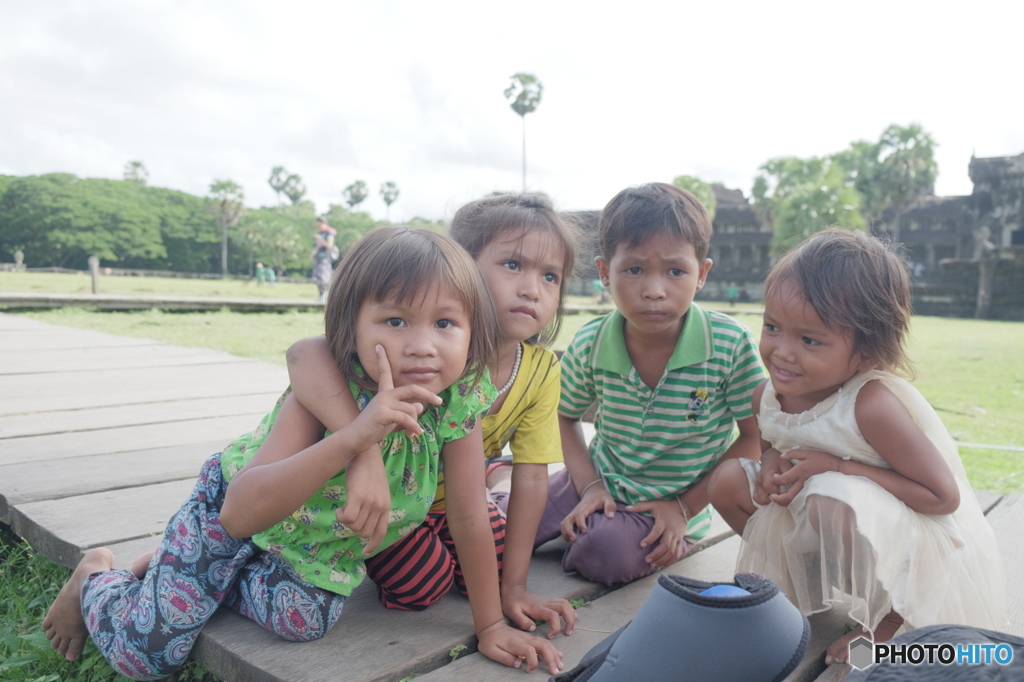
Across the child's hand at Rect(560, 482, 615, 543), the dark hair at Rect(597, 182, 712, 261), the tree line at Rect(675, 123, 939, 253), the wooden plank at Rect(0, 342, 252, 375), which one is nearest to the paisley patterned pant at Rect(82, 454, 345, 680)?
the child's hand at Rect(560, 482, 615, 543)

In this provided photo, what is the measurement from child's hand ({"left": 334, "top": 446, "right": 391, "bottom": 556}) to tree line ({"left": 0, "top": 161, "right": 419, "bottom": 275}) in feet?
175

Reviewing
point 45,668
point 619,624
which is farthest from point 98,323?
point 619,624

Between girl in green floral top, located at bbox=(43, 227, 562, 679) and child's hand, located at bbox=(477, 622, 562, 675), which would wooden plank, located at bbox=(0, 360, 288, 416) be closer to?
girl in green floral top, located at bbox=(43, 227, 562, 679)

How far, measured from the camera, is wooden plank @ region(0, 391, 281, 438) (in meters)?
3.12

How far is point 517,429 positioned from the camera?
1920mm

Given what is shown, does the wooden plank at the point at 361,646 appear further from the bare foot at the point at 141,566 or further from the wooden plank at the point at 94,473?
the wooden plank at the point at 94,473

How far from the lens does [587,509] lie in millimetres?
2094

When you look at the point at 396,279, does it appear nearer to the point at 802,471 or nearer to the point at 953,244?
the point at 802,471

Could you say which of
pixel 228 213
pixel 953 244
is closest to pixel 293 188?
pixel 228 213

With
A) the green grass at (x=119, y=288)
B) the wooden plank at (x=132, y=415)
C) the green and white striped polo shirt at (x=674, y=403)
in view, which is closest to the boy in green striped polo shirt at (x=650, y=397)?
the green and white striped polo shirt at (x=674, y=403)

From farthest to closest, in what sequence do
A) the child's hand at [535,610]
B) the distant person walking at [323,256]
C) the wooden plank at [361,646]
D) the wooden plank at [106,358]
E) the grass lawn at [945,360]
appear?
the distant person walking at [323,256] → the wooden plank at [106,358] → the grass lawn at [945,360] → the child's hand at [535,610] → the wooden plank at [361,646]

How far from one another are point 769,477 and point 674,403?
0.45m

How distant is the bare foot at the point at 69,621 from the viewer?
164 centimetres

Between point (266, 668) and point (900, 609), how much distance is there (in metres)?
1.22
